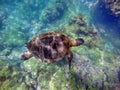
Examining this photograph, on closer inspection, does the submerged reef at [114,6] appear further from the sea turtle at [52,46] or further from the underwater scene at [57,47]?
the sea turtle at [52,46]

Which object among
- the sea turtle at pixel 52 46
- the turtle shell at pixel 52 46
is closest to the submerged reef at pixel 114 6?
the sea turtle at pixel 52 46

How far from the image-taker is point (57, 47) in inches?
239

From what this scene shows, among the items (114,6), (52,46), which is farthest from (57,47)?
(114,6)

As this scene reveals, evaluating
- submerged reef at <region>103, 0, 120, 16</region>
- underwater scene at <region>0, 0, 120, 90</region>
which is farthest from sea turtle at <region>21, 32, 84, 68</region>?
submerged reef at <region>103, 0, 120, 16</region>

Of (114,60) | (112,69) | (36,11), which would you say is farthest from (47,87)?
(36,11)

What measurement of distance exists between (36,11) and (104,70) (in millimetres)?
8573

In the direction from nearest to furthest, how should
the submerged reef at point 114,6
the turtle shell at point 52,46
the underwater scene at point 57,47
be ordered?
the turtle shell at point 52,46 → the underwater scene at point 57,47 → the submerged reef at point 114,6

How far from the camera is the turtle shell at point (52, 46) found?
238 inches

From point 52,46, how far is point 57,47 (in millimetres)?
172

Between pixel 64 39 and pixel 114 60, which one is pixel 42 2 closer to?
pixel 114 60

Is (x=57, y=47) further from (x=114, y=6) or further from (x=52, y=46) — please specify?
(x=114, y=6)

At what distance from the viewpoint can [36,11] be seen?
14422mm

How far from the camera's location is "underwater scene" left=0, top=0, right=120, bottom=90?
6266mm

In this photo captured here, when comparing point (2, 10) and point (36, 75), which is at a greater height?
point (2, 10)
